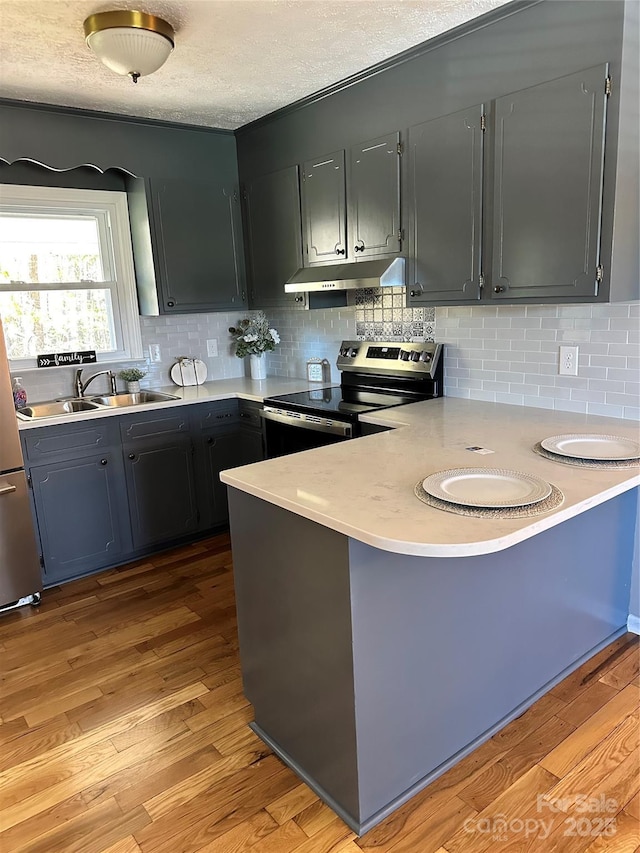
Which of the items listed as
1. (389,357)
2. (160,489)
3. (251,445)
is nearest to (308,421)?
(389,357)

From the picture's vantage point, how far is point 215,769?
188 centimetres

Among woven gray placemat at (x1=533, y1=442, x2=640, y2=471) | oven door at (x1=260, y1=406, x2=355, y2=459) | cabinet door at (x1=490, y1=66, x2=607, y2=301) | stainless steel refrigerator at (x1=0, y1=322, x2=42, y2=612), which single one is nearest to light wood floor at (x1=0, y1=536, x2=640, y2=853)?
stainless steel refrigerator at (x1=0, y1=322, x2=42, y2=612)

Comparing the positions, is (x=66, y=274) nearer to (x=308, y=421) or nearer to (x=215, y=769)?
(x=308, y=421)

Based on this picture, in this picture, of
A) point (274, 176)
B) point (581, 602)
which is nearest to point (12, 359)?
point (274, 176)

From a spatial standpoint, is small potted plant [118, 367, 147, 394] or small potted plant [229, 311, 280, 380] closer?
small potted plant [118, 367, 147, 394]

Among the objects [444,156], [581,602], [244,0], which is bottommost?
[581,602]

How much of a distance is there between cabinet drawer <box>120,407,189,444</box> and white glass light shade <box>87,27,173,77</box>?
169cm

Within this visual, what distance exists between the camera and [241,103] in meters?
3.20

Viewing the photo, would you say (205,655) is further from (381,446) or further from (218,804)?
(381,446)

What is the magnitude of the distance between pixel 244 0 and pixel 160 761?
258 cm

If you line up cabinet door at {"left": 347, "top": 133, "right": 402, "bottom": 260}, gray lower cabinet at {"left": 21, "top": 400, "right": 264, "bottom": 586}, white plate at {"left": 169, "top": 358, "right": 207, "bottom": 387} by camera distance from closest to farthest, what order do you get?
1. cabinet door at {"left": 347, "top": 133, "right": 402, "bottom": 260}
2. gray lower cabinet at {"left": 21, "top": 400, "right": 264, "bottom": 586}
3. white plate at {"left": 169, "top": 358, "right": 207, "bottom": 387}

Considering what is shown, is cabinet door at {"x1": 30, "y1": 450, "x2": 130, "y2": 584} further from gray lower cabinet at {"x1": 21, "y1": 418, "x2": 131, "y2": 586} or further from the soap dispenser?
the soap dispenser

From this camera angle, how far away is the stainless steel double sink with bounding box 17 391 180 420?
3357 mm

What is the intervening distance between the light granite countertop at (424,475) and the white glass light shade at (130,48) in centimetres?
160
